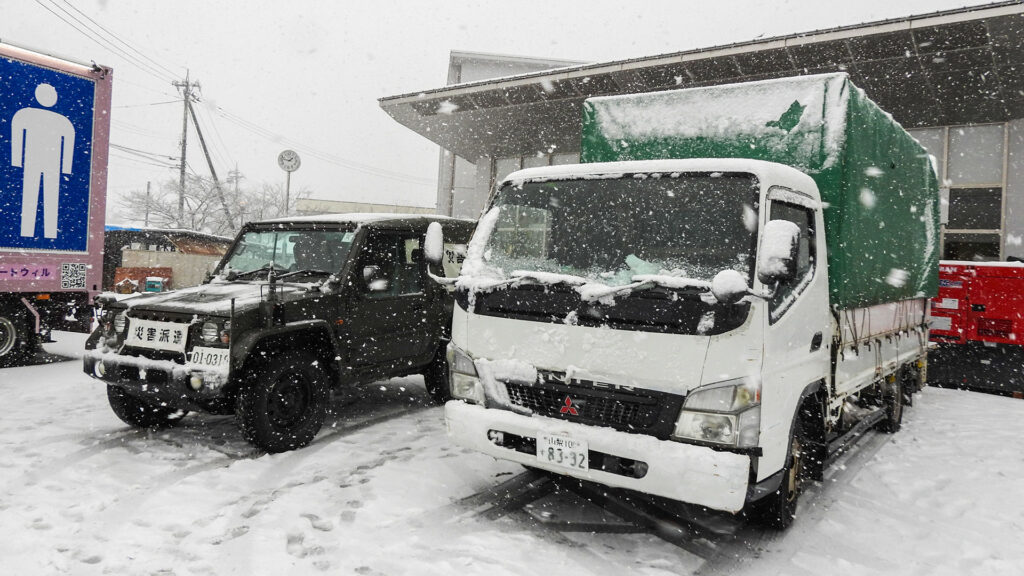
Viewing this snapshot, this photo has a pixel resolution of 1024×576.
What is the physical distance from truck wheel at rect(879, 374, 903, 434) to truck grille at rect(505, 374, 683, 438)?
4.01 meters

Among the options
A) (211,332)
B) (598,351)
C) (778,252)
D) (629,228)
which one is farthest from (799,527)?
(211,332)

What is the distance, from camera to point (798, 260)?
3.45 m

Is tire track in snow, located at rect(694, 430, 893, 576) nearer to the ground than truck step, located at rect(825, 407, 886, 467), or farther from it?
nearer to the ground

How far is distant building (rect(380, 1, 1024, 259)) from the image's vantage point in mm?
10055

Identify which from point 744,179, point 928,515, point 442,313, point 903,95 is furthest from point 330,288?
point 903,95

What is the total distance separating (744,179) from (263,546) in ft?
10.9

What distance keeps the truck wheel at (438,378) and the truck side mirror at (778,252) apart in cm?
413

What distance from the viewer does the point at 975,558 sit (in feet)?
11.9

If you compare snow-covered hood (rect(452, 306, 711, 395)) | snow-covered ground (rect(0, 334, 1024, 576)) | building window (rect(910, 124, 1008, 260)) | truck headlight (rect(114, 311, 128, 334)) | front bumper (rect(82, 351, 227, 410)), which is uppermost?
building window (rect(910, 124, 1008, 260))

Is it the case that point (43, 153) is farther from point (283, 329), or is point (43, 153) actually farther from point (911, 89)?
point (911, 89)

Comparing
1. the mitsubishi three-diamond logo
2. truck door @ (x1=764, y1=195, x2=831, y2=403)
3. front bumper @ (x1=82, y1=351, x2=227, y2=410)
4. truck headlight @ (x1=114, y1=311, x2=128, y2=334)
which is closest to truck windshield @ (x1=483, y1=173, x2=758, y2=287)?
truck door @ (x1=764, y1=195, x2=831, y2=403)

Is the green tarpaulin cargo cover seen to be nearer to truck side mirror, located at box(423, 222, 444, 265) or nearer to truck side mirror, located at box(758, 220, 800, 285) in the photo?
truck side mirror, located at box(758, 220, 800, 285)

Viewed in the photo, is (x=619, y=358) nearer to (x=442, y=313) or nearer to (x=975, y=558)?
(x=975, y=558)

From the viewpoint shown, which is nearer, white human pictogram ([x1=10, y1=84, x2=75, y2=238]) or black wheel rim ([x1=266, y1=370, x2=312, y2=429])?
black wheel rim ([x1=266, y1=370, x2=312, y2=429])
